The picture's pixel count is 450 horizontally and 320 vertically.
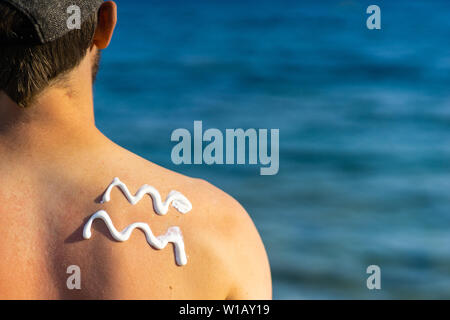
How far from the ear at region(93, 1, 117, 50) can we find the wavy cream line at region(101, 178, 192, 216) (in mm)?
322

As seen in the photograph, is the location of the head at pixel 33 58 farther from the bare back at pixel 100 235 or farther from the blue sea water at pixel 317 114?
the blue sea water at pixel 317 114

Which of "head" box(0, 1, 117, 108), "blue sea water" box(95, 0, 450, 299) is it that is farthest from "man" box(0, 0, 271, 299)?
"blue sea water" box(95, 0, 450, 299)

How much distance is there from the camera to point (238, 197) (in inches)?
265

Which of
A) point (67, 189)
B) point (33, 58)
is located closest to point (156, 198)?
point (67, 189)

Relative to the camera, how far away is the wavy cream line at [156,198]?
5.04ft

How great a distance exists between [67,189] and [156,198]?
0.65 feet

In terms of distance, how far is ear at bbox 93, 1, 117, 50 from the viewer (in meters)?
1.58

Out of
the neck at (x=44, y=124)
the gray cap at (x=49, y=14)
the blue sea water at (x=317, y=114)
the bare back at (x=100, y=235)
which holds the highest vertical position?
the blue sea water at (x=317, y=114)

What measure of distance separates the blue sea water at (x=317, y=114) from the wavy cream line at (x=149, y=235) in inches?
142

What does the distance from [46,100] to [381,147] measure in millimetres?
6807

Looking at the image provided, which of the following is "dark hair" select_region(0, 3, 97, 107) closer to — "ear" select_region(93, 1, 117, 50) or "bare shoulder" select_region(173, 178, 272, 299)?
"ear" select_region(93, 1, 117, 50)

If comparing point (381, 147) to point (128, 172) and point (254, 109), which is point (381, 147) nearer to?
point (254, 109)

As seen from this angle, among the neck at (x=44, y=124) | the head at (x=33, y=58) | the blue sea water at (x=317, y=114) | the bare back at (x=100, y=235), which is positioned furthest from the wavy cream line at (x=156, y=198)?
the blue sea water at (x=317, y=114)

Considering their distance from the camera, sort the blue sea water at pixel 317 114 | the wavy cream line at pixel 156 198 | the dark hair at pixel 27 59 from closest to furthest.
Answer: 1. the dark hair at pixel 27 59
2. the wavy cream line at pixel 156 198
3. the blue sea water at pixel 317 114
